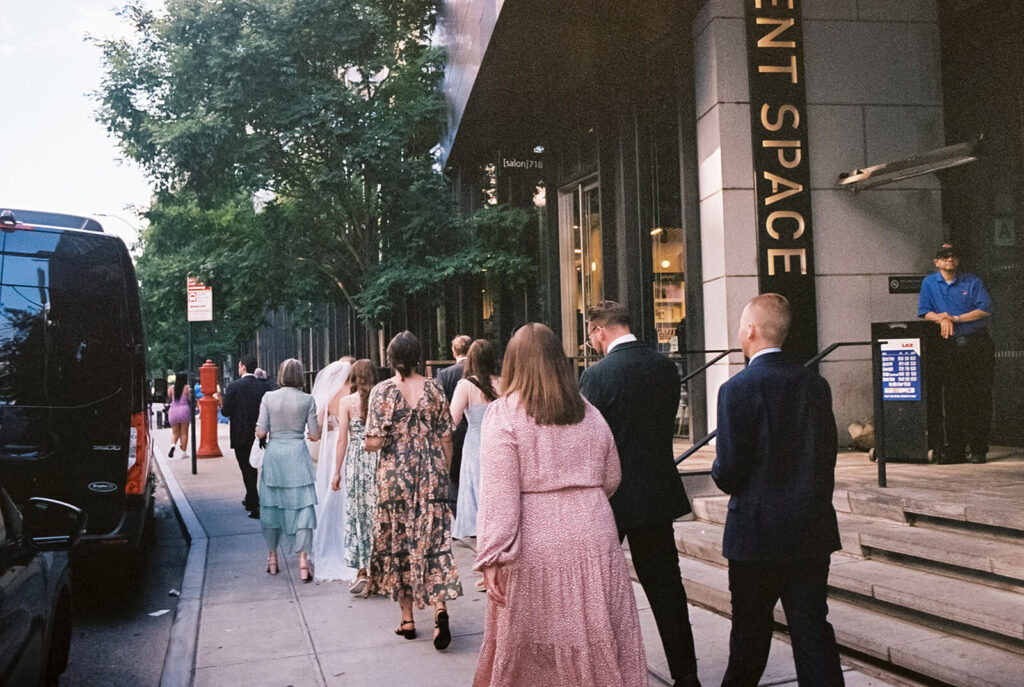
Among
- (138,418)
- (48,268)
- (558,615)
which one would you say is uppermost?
(48,268)

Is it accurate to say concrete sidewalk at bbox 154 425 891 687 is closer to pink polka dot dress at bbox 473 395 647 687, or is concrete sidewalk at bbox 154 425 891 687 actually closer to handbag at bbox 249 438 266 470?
handbag at bbox 249 438 266 470

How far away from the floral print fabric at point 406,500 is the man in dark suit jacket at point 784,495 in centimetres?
274

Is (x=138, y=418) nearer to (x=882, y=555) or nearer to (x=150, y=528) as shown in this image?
(x=150, y=528)

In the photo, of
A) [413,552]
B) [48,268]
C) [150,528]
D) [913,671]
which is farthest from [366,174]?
[913,671]

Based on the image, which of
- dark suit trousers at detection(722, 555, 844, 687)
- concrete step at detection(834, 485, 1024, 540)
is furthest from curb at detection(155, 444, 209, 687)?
concrete step at detection(834, 485, 1024, 540)

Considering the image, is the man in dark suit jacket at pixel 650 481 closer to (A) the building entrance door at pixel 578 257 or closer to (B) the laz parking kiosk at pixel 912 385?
(B) the laz parking kiosk at pixel 912 385

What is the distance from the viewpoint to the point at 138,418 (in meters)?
7.50

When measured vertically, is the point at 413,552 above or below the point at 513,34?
below

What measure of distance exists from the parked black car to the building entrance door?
10.6m

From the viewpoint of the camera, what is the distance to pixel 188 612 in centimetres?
727

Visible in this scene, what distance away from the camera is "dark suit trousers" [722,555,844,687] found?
3775 mm

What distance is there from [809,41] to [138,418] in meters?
8.01

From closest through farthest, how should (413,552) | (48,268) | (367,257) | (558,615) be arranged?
(558,615) → (413,552) → (48,268) → (367,257)

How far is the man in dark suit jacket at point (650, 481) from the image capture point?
183 inches
